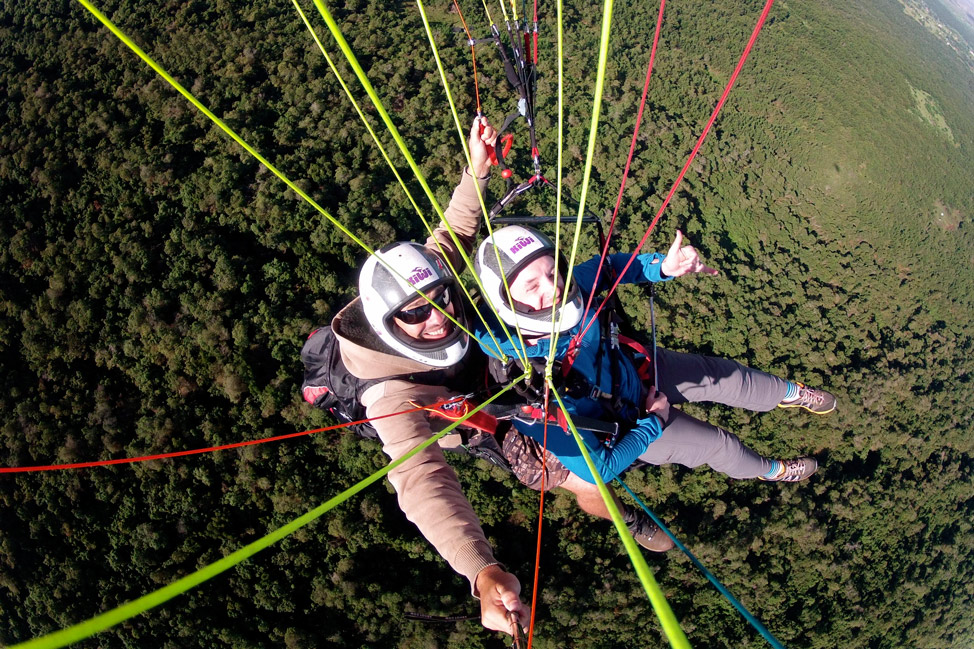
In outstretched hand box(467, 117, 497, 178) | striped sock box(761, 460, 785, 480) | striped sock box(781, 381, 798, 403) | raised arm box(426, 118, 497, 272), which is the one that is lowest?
striped sock box(761, 460, 785, 480)

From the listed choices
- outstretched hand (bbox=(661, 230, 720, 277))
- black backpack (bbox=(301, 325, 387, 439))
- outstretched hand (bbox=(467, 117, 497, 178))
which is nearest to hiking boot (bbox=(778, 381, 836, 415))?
outstretched hand (bbox=(661, 230, 720, 277))

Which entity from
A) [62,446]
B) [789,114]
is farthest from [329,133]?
[789,114]

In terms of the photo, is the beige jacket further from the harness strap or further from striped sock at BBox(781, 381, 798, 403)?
striped sock at BBox(781, 381, 798, 403)

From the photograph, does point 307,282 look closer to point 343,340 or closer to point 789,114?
point 343,340

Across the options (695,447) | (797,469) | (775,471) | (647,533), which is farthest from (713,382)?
(797,469)

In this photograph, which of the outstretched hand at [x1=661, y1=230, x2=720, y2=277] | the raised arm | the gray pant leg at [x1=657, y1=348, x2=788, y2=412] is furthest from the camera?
the gray pant leg at [x1=657, y1=348, x2=788, y2=412]

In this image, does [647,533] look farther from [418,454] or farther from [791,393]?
[418,454]
